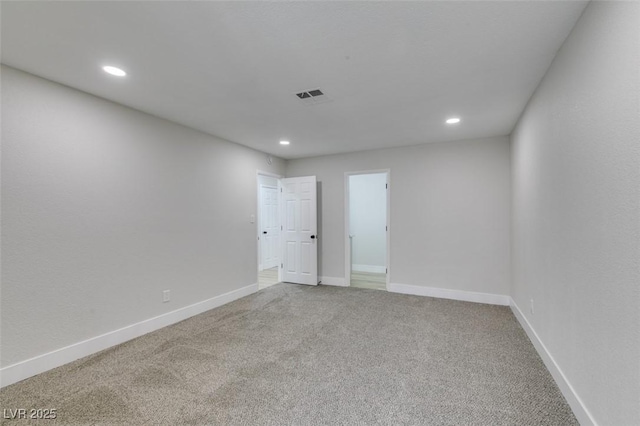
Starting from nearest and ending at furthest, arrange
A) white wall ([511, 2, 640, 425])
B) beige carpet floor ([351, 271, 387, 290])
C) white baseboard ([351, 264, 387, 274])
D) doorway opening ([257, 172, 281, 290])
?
1. white wall ([511, 2, 640, 425])
2. beige carpet floor ([351, 271, 387, 290])
3. white baseboard ([351, 264, 387, 274])
4. doorway opening ([257, 172, 281, 290])

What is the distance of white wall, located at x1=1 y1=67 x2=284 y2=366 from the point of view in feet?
7.36

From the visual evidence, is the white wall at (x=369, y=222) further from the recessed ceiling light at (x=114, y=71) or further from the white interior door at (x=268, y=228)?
the recessed ceiling light at (x=114, y=71)

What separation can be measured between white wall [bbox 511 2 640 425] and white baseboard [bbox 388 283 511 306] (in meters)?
1.82

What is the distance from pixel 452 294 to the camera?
439 centimetres

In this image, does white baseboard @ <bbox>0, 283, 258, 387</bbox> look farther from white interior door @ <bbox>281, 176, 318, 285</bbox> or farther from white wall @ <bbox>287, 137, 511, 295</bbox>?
white wall @ <bbox>287, 137, 511, 295</bbox>

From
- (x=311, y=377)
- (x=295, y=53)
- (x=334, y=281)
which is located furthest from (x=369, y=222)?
(x=295, y=53)

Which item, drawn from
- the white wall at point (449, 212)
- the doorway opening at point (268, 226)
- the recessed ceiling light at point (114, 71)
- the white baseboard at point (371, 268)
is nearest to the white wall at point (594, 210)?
the white wall at point (449, 212)

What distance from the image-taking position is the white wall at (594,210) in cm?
123

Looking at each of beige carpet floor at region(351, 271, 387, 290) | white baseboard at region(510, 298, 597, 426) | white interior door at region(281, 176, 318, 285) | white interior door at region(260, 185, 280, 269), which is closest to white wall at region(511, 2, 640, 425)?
white baseboard at region(510, 298, 597, 426)

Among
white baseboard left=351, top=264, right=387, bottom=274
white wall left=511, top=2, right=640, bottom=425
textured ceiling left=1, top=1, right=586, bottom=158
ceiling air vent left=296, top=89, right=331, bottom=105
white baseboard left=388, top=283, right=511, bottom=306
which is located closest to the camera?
white wall left=511, top=2, right=640, bottom=425

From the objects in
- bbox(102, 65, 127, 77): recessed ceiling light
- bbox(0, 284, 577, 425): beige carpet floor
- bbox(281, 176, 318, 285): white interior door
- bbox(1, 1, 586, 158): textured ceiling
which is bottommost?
bbox(0, 284, 577, 425): beige carpet floor

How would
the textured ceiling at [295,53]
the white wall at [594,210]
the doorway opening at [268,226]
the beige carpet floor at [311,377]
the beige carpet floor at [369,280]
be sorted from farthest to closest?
the doorway opening at [268,226], the beige carpet floor at [369,280], the beige carpet floor at [311,377], the textured ceiling at [295,53], the white wall at [594,210]

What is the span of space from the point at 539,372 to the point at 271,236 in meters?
5.86

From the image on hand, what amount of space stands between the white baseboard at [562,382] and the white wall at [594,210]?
0.03 metres
